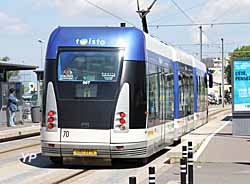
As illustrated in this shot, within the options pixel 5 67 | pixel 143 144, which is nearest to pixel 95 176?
pixel 143 144

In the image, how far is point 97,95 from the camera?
51.8ft

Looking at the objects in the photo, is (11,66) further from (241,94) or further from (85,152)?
(85,152)

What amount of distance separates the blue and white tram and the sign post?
10891mm

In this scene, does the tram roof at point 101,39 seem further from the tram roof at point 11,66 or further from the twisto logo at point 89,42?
the tram roof at point 11,66

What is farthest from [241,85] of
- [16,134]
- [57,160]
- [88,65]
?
[88,65]

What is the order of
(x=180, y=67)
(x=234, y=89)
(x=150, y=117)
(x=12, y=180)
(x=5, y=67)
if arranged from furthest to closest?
(x=5, y=67) → (x=234, y=89) → (x=180, y=67) → (x=150, y=117) → (x=12, y=180)

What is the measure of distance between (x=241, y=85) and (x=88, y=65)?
1248cm

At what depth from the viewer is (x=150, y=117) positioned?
16797 millimetres

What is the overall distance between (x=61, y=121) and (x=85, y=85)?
1.02 meters

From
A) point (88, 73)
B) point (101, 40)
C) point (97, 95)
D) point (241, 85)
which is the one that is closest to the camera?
point (97, 95)

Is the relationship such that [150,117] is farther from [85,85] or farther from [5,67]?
[5,67]

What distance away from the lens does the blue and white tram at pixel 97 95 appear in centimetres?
1560

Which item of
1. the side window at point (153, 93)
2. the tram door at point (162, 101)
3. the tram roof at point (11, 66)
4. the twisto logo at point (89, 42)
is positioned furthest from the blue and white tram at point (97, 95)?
the tram roof at point (11, 66)

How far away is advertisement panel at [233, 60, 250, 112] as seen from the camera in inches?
1060
